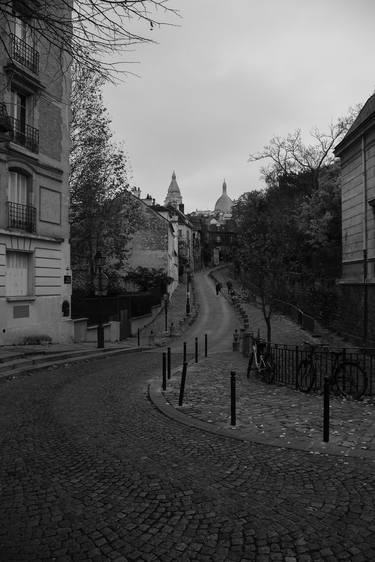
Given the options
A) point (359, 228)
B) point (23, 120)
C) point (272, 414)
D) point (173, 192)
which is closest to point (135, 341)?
point (23, 120)

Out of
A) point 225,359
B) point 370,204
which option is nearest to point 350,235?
point 370,204

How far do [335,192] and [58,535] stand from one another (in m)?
28.4

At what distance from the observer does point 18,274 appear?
17.7m

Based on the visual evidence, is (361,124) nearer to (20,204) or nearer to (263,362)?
(263,362)

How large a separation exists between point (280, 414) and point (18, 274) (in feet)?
43.3

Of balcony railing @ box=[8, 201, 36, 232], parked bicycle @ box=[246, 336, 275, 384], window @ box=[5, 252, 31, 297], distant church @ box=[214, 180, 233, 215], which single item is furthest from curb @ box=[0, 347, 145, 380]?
distant church @ box=[214, 180, 233, 215]

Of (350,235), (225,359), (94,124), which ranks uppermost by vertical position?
(94,124)

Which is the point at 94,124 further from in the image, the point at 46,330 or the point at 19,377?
the point at 19,377

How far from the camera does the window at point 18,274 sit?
17.2 metres

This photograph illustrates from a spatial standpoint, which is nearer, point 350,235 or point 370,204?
point 370,204

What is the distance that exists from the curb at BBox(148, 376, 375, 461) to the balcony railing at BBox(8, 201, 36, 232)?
1189 cm

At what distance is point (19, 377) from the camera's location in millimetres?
12070

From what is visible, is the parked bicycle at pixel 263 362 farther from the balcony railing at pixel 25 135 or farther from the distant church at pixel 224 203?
the distant church at pixel 224 203

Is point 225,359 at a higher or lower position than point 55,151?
lower
